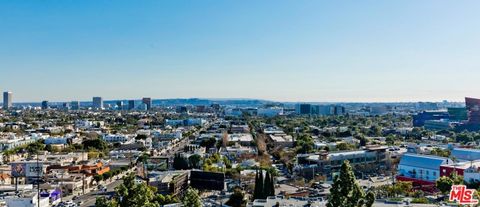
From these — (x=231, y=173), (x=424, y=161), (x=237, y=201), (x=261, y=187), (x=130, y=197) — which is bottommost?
(x=231, y=173)

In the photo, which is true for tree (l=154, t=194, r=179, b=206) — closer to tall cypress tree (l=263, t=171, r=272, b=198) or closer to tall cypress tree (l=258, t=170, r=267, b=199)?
tall cypress tree (l=258, t=170, r=267, b=199)

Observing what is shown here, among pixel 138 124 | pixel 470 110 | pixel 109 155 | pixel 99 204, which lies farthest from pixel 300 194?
pixel 138 124

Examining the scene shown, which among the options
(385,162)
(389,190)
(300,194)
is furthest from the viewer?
(385,162)

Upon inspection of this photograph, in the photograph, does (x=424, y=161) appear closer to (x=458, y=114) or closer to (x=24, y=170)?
(x=24, y=170)

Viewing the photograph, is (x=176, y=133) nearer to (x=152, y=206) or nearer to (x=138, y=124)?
(x=138, y=124)

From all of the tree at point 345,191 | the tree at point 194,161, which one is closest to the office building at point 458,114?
the tree at point 194,161

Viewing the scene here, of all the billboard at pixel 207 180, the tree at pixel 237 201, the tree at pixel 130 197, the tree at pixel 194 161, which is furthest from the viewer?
the tree at pixel 194 161

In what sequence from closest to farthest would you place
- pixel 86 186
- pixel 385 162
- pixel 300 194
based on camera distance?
1. pixel 300 194
2. pixel 86 186
3. pixel 385 162

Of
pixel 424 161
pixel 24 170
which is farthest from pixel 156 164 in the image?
pixel 424 161

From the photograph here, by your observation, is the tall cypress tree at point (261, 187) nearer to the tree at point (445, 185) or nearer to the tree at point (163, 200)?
the tree at point (163, 200)
